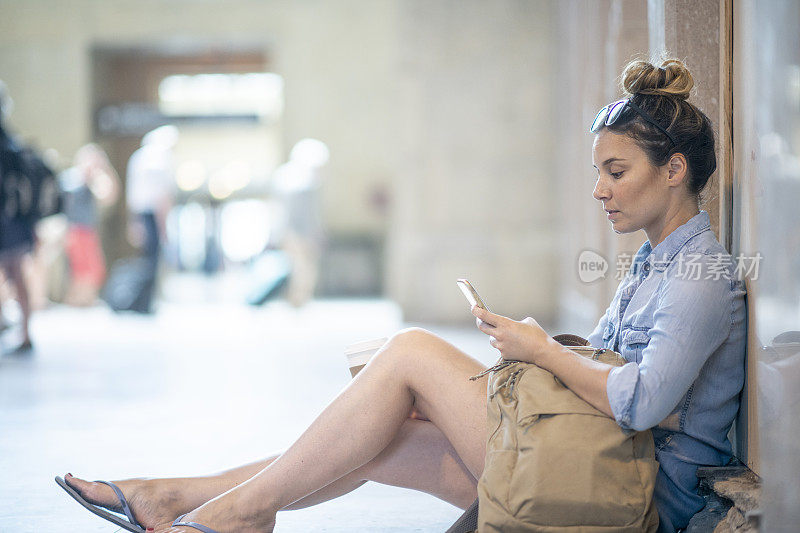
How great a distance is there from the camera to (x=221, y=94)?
646 inches

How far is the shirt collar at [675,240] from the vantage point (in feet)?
7.10

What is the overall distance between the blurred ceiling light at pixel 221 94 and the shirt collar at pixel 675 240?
14.6 meters

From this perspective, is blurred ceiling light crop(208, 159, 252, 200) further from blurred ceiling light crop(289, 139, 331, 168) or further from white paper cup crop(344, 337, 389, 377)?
white paper cup crop(344, 337, 389, 377)

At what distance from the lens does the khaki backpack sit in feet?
6.23

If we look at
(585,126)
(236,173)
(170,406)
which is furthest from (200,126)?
(170,406)

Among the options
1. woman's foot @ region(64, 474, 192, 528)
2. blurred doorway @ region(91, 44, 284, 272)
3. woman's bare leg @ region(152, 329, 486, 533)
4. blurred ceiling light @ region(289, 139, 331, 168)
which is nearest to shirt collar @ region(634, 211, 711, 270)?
woman's bare leg @ region(152, 329, 486, 533)

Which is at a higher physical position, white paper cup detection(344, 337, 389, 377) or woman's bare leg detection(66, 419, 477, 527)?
white paper cup detection(344, 337, 389, 377)

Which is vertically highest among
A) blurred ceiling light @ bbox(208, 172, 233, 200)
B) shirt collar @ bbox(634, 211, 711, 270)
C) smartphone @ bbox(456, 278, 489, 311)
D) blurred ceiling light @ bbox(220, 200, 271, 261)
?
shirt collar @ bbox(634, 211, 711, 270)

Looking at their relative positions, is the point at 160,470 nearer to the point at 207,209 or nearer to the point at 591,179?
the point at 591,179

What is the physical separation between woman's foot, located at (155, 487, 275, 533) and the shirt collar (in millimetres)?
1212

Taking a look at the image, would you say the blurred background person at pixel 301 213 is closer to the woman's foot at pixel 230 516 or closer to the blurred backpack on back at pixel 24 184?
the blurred backpack on back at pixel 24 184

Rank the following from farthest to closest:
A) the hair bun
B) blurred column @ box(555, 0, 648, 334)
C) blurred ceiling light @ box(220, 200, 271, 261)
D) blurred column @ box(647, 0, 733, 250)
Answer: blurred ceiling light @ box(220, 200, 271, 261) → blurred column @ box(555, 0, 648, 334) → blurred column @ box(647, 0, 733, 250) → the hair bun

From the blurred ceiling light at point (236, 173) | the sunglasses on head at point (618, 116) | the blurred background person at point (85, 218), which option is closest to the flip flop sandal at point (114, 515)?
the sunglasses on head at point (618, 116)

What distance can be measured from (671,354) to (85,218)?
1127cm
